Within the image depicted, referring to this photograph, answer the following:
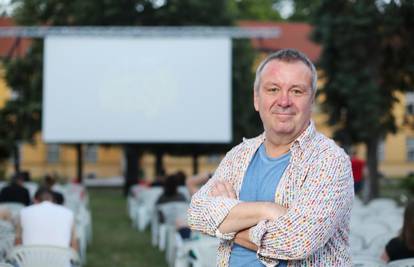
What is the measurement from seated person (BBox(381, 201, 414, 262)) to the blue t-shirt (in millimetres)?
3220

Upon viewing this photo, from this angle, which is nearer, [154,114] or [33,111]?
[154,114]

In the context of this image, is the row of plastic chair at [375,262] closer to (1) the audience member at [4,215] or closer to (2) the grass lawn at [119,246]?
(1) the audience member at [4,215]

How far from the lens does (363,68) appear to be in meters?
22.2

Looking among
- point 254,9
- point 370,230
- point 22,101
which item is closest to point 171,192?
point 370,230

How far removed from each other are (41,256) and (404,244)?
2746 millimetres

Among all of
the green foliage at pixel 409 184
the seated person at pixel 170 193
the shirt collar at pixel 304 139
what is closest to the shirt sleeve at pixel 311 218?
the shirt collar at pixel 304 139

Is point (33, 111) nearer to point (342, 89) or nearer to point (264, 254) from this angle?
point (342, 89)

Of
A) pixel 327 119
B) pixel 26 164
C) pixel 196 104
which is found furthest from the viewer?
pixel 26 164

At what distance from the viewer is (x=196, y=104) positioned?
20.8 m

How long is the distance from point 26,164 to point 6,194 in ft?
132

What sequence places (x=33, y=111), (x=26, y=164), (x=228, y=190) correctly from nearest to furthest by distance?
1. (x=228, y=190)
2. (x=33, y=111)
3. (x=26, y=164)

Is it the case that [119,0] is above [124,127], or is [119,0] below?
above

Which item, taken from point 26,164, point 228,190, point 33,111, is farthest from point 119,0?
point 228,190

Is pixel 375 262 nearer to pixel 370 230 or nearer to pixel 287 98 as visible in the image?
pixel 370 230
